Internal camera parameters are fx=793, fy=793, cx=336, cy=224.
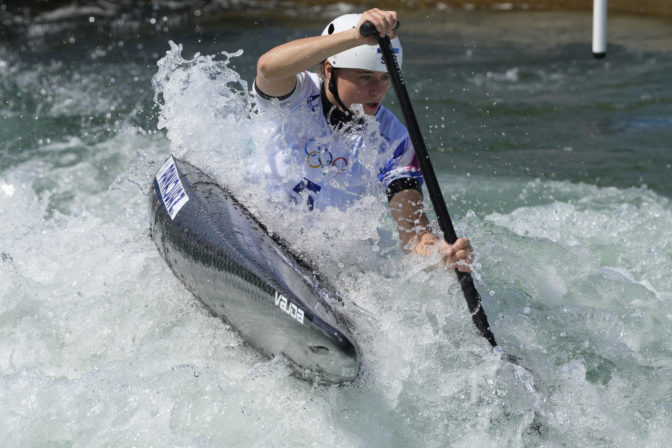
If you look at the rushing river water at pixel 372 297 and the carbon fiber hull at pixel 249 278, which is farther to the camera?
the rushing river water at pixel 372 297

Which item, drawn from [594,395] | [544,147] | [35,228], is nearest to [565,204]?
[544,147]

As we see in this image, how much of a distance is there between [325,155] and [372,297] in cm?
68

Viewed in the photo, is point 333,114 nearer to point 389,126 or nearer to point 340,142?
point 340,142

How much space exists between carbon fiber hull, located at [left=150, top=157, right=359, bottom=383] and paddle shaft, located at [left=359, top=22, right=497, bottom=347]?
0.54 m

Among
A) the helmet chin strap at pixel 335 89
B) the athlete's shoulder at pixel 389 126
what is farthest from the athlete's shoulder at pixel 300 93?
the athlete's shoulder at pixel 389 126

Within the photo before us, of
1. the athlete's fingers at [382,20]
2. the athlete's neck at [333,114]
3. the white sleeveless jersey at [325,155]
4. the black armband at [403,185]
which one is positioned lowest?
the black armband at [403,185]

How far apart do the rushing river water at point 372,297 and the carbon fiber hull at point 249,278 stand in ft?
0.40

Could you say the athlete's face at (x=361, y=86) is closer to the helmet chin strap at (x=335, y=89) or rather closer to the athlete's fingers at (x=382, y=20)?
the helmet chin strap at (x=335, y=89)

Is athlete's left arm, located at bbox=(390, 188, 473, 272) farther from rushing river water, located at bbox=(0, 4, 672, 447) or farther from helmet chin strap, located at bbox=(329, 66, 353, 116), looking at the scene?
helmet chin strap, located at bbox=(329, 66, 353, 116)

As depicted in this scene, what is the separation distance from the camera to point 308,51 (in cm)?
312

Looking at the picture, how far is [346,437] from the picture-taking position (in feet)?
9.84

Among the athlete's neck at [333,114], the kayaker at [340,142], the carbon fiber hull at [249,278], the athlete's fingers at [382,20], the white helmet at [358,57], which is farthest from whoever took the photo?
the athlete's neck at [333,114]

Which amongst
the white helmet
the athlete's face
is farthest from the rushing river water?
the white helmet

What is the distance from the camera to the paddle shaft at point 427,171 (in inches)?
122
